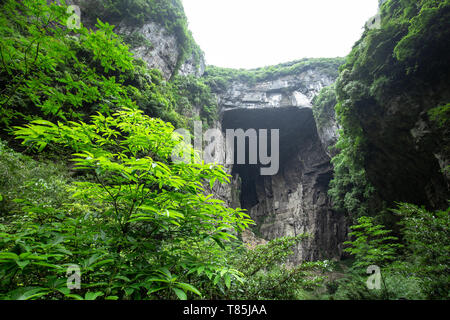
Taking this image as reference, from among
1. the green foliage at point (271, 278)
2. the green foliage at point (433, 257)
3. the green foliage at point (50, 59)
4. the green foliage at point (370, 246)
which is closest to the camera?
the green foliage at point (50, 59)

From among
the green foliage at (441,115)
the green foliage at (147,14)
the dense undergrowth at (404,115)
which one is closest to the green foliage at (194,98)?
the green foliage at (147,14)

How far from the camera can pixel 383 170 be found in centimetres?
758

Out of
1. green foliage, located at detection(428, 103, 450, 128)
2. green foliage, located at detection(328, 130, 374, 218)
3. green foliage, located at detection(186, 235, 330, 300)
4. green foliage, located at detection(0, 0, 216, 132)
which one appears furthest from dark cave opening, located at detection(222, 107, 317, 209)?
green foliage, located at detection(0, 0, 216, 132)

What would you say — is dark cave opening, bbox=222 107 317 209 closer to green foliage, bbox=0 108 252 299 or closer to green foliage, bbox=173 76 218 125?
green foliage, bbox=173 76 218 125

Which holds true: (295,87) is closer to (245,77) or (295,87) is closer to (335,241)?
(245,77)

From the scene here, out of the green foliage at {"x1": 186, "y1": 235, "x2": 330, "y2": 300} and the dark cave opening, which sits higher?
the dark cave opening

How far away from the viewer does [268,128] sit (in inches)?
882

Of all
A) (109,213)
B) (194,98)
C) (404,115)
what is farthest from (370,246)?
(194,98)

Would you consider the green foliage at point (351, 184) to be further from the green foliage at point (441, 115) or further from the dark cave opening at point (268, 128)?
the dark cave opening at point (268, 128)

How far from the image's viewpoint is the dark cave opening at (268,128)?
20.6 metres

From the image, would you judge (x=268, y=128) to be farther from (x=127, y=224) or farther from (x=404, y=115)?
(x=127, y=224)

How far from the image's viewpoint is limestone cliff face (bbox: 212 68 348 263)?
17828 millimetres

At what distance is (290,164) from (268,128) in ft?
17.2

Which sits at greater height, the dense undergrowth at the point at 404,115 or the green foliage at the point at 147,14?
the green foliage at the point at 147,14
